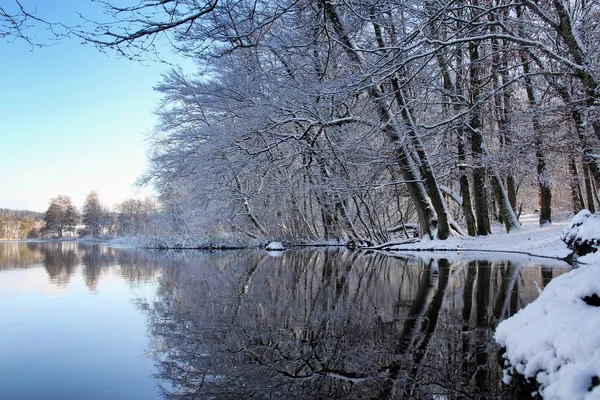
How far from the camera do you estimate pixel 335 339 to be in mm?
4070

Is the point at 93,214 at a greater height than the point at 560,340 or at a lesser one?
greater

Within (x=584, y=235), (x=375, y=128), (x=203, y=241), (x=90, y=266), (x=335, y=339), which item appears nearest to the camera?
(x=335, y=339)

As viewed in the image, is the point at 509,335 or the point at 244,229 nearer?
the point at 509,335

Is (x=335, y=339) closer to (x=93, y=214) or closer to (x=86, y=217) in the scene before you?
(x=93, y=214)

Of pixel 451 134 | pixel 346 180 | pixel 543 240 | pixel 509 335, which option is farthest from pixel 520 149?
pixel 509 335

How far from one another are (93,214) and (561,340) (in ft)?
257

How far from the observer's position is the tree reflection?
2963 mm

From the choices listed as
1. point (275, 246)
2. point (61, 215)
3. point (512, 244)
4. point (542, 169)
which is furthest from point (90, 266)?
point (61, 215)

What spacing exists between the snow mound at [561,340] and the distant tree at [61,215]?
3258 inches

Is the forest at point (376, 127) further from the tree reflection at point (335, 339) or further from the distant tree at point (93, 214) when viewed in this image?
the distant tree at point (93, 214)

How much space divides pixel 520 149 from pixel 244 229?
49.7 ft

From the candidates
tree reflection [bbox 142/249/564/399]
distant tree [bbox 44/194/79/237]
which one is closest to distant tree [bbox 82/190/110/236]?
distant tree [bbox 44/194/79/237]

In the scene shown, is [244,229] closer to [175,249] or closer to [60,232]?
[175,249]

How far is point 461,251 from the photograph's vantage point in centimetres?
1474
